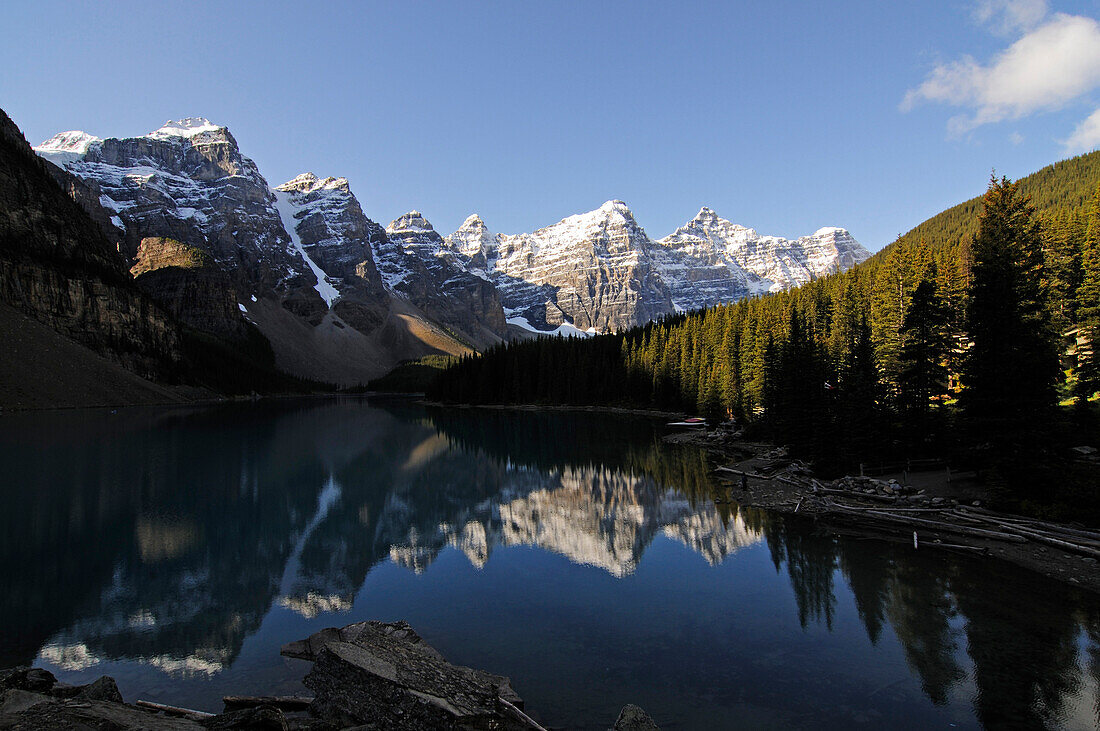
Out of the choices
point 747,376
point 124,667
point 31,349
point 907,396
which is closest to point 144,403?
point 31,349

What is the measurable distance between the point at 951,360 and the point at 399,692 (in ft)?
132

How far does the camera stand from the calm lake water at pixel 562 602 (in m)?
10.8

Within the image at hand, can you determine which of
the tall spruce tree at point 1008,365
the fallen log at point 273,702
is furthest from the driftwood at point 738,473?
the fallen log at point 273,702

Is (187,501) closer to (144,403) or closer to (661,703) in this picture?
(661,703)

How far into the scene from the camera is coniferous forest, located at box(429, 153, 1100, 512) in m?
23.6

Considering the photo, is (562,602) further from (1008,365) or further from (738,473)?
(738,473)

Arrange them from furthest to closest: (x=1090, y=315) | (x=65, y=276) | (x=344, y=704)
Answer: (x=65, y=276), (x=1090, y=315), (x=344, y=704)

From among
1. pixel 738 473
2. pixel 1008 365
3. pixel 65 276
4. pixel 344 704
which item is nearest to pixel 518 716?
pixel 344 704

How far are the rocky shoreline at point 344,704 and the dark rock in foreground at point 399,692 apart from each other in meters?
0.01

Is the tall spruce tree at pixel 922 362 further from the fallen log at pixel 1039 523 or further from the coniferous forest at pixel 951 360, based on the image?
the fallen log at pixel 1039 523

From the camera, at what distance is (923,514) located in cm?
2370

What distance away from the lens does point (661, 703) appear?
10383 mm

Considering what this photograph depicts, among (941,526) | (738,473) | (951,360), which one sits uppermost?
(951,360)

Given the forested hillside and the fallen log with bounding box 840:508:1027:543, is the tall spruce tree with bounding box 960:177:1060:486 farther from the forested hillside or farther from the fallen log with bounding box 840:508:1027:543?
the forested hillside
